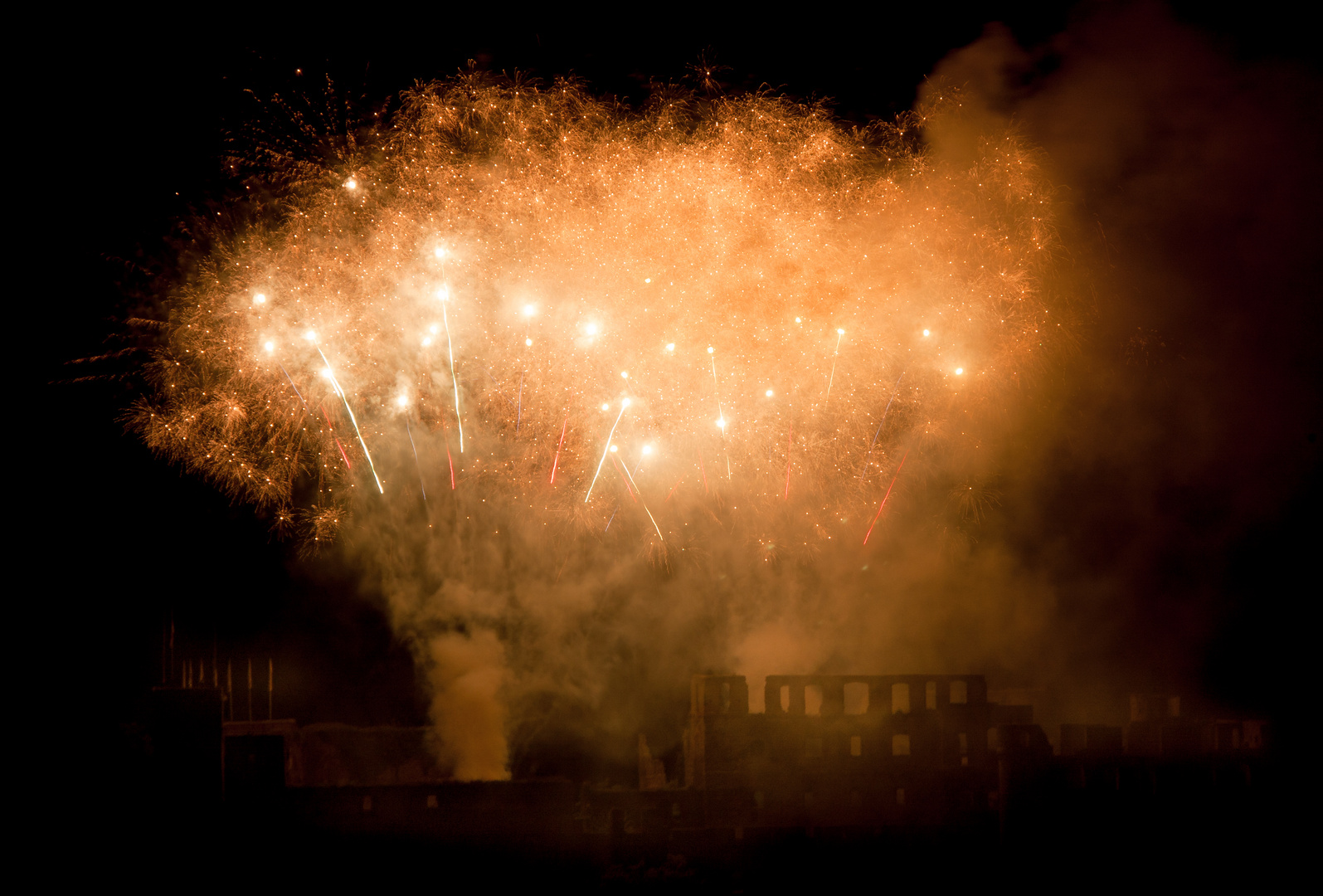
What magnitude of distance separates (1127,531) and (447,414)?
6.94 m

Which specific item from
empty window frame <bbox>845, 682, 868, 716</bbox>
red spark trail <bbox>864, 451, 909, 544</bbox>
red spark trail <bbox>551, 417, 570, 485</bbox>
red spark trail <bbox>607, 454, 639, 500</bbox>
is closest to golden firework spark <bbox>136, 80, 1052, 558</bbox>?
red spark trail <bbox>551, 417, 570, 485</bbox>

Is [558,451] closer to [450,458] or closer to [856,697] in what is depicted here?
[450,458]

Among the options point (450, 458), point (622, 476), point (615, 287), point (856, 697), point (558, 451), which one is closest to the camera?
point (615, 287)

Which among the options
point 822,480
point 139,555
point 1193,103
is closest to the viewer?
point 822,480

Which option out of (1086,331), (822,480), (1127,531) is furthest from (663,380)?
(1127,531)

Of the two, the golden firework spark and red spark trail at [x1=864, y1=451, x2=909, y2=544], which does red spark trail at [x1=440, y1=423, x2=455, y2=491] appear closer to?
the golden firework spark

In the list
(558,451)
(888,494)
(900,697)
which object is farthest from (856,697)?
(558,451)

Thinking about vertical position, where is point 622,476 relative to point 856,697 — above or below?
above

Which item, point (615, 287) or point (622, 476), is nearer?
point (615, 287)

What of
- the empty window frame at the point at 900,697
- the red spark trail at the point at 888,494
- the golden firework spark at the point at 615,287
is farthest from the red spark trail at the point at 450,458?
the empty window frame at the point at 900,697

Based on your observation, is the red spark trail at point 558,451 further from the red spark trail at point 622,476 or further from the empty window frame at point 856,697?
the empty window frame at point 856,697

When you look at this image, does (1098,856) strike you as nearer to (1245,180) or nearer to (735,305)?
(735,305)

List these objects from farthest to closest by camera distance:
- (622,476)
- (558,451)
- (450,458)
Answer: (450,458) < (622,476) < (558,451)

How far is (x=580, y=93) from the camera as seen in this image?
5648mm
